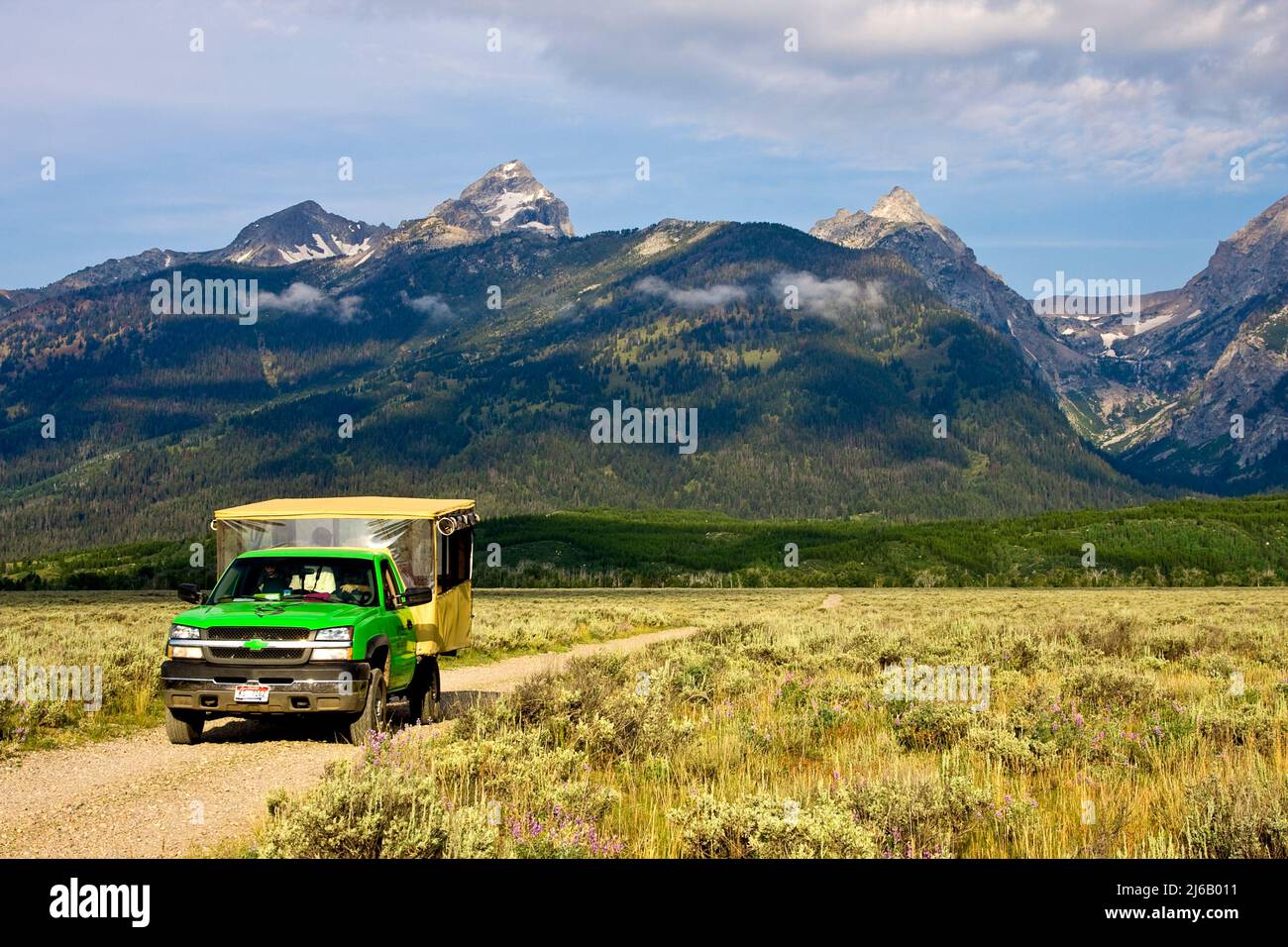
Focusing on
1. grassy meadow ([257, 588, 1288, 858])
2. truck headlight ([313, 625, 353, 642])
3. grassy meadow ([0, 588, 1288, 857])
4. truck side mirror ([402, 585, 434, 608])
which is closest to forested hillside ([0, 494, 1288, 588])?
grassy meadow ([0, 588, 1288, 857])

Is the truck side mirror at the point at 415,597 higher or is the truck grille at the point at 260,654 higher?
the truck side mirror at the point at 415,597

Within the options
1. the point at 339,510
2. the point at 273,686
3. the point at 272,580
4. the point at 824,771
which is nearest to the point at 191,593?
the point at 272,580

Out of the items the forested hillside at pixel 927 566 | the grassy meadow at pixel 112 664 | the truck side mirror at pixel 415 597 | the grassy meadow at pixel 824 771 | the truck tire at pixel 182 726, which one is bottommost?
the forested hillside at pixel 927 566

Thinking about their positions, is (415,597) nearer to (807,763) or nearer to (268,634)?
(268,634)

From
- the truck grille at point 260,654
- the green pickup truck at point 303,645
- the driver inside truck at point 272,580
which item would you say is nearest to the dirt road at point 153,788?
the green pickup truck at point 303,645

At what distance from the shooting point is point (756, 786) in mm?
10219

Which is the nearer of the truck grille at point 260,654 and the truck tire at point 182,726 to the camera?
the truck grille at point 260,654

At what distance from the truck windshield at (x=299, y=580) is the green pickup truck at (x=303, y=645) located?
2cm

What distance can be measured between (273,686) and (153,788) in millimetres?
2339

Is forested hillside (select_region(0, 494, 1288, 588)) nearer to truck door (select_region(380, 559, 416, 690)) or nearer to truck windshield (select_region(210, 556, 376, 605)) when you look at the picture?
truck windshield (select_region(210, 556, 376, 605))

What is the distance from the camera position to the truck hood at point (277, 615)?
13906 millimetres

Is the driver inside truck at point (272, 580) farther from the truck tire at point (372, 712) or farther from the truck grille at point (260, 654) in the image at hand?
the truck tire at point (372, 712)
